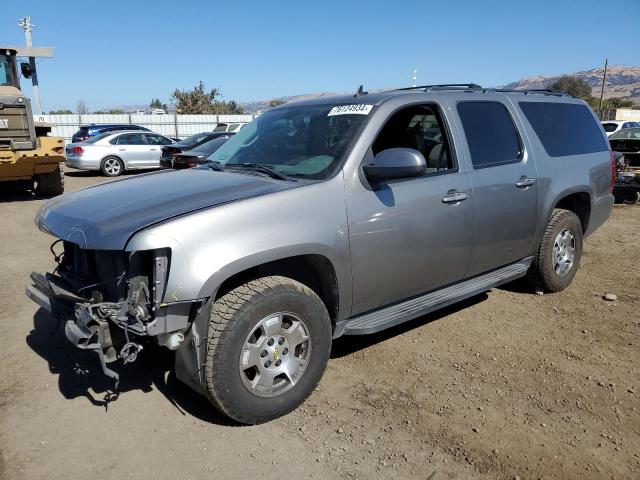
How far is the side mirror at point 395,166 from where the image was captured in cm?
328

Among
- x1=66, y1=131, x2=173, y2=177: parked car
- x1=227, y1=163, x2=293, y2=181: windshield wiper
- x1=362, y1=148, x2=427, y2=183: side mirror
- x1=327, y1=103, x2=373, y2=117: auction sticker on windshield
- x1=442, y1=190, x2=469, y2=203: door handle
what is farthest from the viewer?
x1=66, y1=131, x2=173, y2=177: parked car

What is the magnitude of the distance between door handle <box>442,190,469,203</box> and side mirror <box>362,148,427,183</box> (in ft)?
1.67

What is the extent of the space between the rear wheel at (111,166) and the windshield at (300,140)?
1389 cm

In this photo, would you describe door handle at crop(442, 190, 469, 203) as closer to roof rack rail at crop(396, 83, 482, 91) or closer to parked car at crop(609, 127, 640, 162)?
roof rack rail at crop(396, 83, 482, 91)

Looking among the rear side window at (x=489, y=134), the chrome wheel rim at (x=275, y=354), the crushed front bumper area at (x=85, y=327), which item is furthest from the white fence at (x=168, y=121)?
the chrome wheel rim at (x=275, y=354)

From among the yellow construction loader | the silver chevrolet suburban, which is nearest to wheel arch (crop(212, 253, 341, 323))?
the silver chevrolet suburban

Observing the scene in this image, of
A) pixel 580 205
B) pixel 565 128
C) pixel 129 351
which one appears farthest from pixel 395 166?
pixel 580 205

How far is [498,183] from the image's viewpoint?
419 cm

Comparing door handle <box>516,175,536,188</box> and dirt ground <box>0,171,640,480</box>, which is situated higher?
door handle <box>516,175,536,188</box>

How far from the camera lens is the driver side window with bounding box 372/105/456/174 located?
3.92m

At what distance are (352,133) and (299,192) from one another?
0.71 metres

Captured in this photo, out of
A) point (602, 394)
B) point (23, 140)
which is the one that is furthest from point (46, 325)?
point (23, 140)

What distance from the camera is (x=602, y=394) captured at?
11.3 feet

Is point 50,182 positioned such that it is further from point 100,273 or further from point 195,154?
point 100,273
